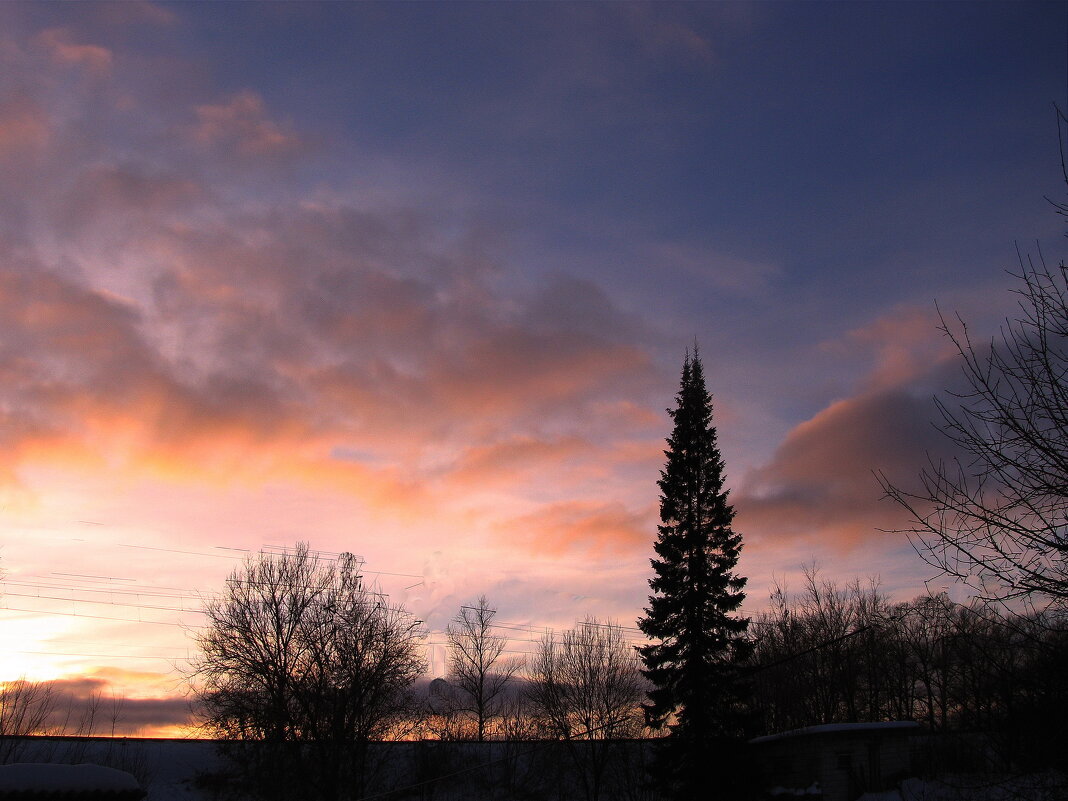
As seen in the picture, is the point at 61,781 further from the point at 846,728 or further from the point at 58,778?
the point at 846,728

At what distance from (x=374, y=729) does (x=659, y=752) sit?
16097 millimetres

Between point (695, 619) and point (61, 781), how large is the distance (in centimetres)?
3034

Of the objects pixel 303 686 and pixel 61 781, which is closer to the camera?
pixel 61 781

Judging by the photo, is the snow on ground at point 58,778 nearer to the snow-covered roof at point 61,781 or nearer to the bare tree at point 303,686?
the snow-covered roof at point 61,781

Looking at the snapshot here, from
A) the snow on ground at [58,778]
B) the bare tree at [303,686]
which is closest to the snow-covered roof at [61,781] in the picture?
the snow on ground at [58,778]

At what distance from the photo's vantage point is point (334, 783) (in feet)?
137

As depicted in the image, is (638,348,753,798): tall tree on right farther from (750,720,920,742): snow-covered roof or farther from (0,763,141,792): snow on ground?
(0,763,141,792): snow on ground

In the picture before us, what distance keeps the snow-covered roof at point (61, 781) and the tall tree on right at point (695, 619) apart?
28485mm

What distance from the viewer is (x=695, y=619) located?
39562 mm

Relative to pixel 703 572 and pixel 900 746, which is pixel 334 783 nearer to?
pixel 703 572

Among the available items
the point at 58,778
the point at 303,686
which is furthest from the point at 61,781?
the point at 303,686

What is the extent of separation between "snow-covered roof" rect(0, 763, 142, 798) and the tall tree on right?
93.5 ft

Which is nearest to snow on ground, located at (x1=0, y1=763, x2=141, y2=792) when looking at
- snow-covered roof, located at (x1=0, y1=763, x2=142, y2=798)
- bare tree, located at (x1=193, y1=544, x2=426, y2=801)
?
snow-covered roof, located at (x1=0, y1=763, x2=142, y2=798)

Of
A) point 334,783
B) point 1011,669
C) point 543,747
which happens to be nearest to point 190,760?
point 334,783
